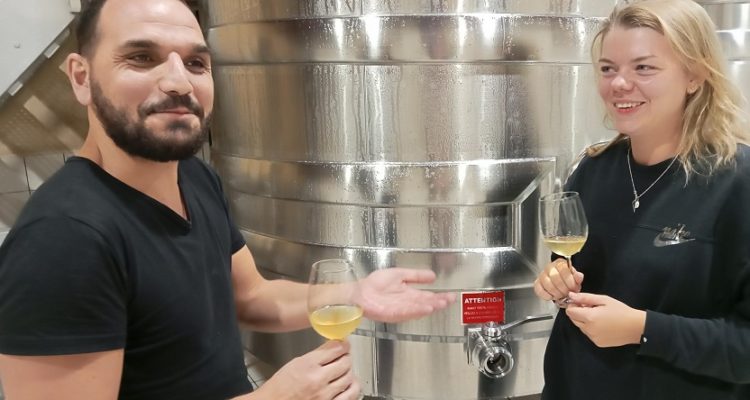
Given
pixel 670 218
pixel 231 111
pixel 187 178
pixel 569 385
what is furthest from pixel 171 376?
pixel 231 111

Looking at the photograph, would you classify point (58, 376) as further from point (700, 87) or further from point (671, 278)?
point (700, 87)

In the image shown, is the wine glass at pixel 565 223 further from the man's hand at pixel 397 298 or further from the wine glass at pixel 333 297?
the wine glass at pixel 333 297

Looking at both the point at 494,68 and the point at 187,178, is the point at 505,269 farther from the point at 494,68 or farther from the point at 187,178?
the point at 187,178

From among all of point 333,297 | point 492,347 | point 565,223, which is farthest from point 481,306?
point 333,297

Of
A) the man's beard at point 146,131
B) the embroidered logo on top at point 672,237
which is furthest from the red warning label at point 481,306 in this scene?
the man's beard at point 146,131

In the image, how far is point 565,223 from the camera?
4.16ft

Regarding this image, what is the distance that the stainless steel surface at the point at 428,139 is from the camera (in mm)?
1682

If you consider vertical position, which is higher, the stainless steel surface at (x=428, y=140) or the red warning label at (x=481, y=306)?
the stainless steel surface at (x=428, y=140)

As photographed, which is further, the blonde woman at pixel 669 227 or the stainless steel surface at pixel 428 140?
the stainless steel surface at pixel 428 140

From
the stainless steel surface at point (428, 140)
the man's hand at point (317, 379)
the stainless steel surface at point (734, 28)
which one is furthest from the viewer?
the stainless steel surface at point (734, 28)

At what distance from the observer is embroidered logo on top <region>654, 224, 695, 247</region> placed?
45.9 inches

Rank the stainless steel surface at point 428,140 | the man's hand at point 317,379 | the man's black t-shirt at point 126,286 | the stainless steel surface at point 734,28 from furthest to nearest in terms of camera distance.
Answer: the stainless steel surface at point 734,28 < the stainless steel surface at point 428,140 < the man's hand at point 317,379 < the man's black t-shirt at point 126,286

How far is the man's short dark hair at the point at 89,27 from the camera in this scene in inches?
40.9

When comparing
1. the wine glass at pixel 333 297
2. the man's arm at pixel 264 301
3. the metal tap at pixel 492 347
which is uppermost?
the wine glass at pixel 333 297
